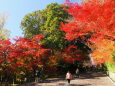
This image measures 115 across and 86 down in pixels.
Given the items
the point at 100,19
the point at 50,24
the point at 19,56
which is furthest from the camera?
the point at 50,24

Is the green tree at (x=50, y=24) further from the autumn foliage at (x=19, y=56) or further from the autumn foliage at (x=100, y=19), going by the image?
the autumn foliage at (x=100, y=19)

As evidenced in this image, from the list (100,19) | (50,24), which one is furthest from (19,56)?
(100,19)

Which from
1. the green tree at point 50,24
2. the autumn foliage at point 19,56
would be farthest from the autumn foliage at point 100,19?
the green tree at point 50,24

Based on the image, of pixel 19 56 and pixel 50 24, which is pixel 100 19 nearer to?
pixel 19 56

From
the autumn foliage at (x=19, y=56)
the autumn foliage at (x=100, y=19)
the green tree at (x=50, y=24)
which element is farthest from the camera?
the green tree at (x=50, y=24)

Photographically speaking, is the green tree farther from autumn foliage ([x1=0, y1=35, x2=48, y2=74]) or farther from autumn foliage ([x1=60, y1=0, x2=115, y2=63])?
autumn foliage ([x1=60, y1=0, x2=115, y2=63])

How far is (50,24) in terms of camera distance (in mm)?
32875

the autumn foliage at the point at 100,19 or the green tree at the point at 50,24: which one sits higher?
the green tree at the point at 50,24

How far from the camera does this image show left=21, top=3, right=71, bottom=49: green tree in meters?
31.8

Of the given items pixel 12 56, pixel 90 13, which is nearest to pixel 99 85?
pixel 90 13

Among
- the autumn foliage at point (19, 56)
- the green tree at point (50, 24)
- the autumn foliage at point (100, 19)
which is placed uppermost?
the green tree at point (50, 24)

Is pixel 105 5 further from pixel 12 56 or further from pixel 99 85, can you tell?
pixel 12 56

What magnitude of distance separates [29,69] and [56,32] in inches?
332

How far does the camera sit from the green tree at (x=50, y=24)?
31.8 m
